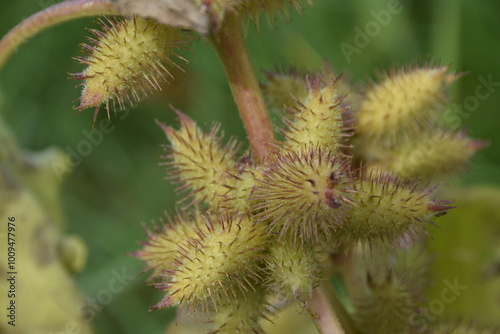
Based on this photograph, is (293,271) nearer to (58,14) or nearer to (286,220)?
(286,220)

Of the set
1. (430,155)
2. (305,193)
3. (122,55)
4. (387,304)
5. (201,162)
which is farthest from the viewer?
(430,155)

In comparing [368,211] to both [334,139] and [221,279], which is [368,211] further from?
[221,279]

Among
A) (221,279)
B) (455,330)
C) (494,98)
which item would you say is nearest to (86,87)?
(221,279)

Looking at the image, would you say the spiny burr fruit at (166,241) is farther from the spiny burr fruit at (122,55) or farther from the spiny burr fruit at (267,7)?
the spiny burr fruit at (267,7)

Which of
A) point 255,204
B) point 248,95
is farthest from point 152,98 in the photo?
point 255,204

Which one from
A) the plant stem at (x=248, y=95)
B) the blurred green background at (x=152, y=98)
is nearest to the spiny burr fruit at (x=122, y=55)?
the plant stem at (x=248, y=95)
